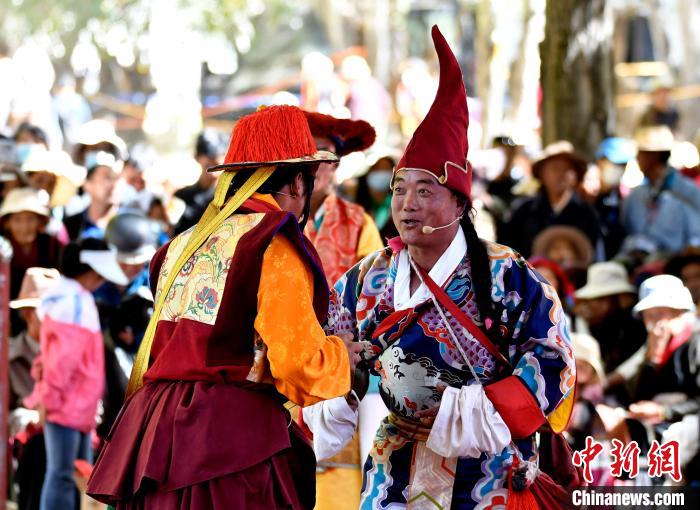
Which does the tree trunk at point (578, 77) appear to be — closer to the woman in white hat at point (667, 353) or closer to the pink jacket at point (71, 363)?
the woman in white hat at point (667, 353)

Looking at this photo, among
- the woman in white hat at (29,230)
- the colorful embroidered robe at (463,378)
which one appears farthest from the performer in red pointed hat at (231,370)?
the woman in white hat at (29,230)

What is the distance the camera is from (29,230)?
1011cm

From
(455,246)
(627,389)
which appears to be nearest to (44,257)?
(627,389)

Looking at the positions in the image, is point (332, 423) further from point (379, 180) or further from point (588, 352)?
point (379, 180)

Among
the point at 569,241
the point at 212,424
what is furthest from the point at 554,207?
the point at 212,424

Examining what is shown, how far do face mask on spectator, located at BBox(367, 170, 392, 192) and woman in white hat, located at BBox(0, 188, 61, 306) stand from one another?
7.57ft

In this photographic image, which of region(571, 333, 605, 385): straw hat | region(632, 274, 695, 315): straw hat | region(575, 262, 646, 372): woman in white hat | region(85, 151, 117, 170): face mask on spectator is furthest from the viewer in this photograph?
region(85, 151, 117, 170): face mask on spectator

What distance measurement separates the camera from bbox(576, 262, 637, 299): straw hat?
9.42 metres

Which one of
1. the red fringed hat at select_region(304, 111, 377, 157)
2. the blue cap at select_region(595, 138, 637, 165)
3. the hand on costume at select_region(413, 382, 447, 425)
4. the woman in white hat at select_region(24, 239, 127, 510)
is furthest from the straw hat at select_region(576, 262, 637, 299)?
the hand on costume at select_region(413, 382, 447, 425)

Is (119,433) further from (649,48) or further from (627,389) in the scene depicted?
(649,48)

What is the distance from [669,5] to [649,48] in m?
3.05

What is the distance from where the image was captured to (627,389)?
8.42 meters

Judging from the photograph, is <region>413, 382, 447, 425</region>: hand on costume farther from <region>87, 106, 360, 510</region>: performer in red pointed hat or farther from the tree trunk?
the tree trunk

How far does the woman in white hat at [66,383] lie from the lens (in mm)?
8086
